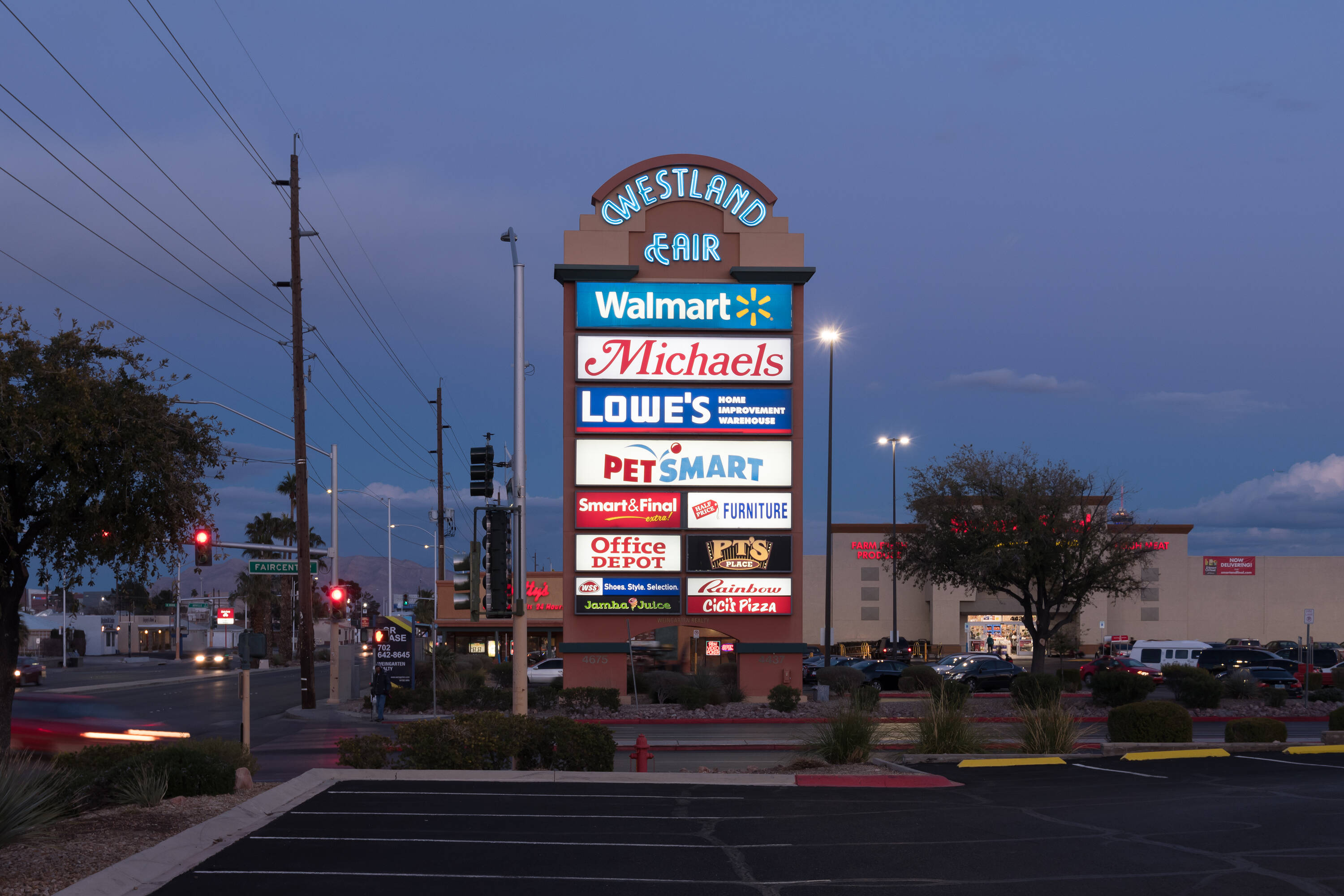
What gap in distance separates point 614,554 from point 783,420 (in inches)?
283

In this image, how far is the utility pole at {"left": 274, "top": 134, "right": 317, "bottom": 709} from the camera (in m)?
Answer: 35.8

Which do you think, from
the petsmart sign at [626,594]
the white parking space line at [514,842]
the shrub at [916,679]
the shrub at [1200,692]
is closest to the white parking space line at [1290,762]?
the white parking space line at [514,842]

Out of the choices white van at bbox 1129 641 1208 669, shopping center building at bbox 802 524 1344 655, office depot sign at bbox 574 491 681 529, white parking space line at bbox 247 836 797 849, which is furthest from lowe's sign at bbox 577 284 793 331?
shopping center building at bbox 802 524 1344 655

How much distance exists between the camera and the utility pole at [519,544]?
66.1 feet

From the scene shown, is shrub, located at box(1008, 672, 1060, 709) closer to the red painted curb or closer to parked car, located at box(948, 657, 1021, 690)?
parked car, located at box(948, 657, 1021, 690)

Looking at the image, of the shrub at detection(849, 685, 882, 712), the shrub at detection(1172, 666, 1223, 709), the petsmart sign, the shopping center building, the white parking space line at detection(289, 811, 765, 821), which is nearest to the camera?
the white parking space line at detection(289, 811, 765, 821)

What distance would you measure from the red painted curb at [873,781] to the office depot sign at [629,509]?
1988 centimetres

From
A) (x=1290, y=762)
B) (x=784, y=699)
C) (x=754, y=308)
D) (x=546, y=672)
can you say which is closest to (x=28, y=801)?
(x=1290, y=762)

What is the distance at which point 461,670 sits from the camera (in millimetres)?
43656

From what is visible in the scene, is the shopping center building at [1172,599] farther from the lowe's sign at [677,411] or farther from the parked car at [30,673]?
the parked car at [30,673]

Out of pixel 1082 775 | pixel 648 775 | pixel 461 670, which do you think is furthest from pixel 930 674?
pixel 648 775

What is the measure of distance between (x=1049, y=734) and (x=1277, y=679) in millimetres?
24099

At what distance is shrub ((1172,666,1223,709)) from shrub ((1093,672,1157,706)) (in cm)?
102

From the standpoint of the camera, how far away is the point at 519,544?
20.6 m
